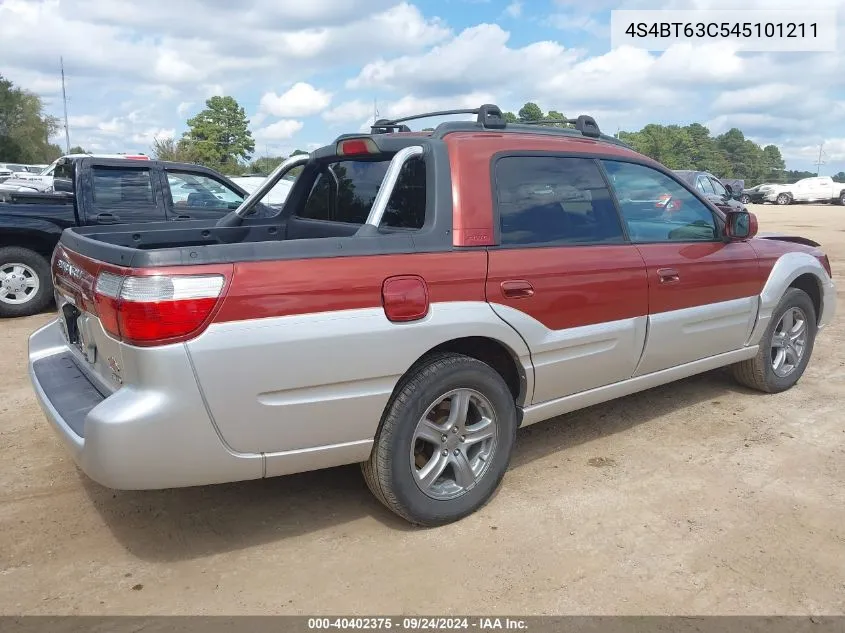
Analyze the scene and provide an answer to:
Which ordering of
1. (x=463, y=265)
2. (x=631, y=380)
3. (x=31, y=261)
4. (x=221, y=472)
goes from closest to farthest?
(x=221, y=472) < (x=463, y=265) < (x=631, y=380) < (x=31, y=261)

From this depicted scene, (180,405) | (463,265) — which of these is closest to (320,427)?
(180,405)

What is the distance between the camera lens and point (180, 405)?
2504mm

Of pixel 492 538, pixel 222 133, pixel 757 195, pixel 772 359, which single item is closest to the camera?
pixel 492 538

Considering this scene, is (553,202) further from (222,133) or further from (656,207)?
(222,133)

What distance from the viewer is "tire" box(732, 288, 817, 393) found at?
489 cm

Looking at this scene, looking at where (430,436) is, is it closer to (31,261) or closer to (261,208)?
(261,208)

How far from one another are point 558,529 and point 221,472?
1.54m

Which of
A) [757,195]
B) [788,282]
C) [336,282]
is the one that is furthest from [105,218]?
[757,195]

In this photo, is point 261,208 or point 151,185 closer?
point 261,208

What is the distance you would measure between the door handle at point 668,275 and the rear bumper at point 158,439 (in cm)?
244

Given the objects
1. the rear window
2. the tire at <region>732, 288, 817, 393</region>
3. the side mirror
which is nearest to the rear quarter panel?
the rear window

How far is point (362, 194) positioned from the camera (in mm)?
3779

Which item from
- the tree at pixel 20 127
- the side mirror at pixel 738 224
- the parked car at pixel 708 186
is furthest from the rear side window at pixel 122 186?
the tree at pixel 20 127

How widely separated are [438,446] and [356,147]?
5.31 ft
